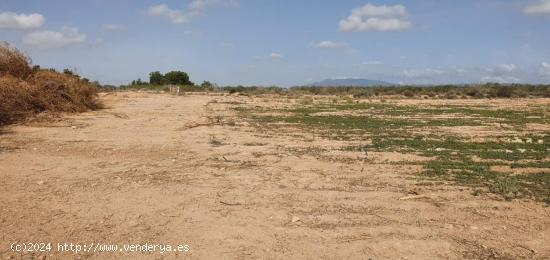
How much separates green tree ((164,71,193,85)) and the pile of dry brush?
43.0m

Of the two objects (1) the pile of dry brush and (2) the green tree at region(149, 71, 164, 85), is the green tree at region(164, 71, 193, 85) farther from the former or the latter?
(1) the pile of dry brush

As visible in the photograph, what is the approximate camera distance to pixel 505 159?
9.55m

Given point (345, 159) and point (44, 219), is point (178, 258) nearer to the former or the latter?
point (44, 219)

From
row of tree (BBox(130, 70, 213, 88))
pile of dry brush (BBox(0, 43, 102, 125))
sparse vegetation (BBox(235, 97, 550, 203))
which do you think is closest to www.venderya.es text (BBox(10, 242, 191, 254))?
sparse vegetation (BBox(235, 97, 550, 203))

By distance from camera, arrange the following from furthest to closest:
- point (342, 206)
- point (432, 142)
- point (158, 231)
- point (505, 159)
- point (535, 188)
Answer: point (432, 142) → point (505, 159) → point (535, 188) → point (342, 206) → point (158, 231)

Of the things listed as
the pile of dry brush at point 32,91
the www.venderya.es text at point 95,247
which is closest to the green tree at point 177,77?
the pile of dry brush at point 32,91

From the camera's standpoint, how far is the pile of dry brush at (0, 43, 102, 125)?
50.4ft

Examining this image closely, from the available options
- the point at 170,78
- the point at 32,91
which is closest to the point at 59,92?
the point at 32,91

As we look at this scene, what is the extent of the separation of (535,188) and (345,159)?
3.34 m

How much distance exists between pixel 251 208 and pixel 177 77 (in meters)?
59.9

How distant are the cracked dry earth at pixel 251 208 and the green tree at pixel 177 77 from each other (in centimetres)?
5454

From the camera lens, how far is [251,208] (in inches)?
245

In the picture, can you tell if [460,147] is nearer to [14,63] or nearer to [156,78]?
[14,63]

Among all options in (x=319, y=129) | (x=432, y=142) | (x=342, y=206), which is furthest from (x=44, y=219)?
(x=319, y=129)
